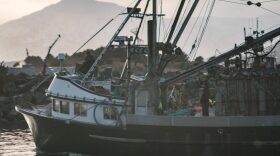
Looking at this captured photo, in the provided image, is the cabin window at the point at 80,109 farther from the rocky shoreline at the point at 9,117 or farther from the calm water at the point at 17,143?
the rocky shoreline at the point at 9,117

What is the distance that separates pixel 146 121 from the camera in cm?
2870

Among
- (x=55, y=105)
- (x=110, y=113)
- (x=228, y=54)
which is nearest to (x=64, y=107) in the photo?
(x=55, y=105)

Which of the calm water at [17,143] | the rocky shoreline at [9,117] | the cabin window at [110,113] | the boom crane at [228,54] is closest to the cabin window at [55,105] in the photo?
the calm water at [17,143]

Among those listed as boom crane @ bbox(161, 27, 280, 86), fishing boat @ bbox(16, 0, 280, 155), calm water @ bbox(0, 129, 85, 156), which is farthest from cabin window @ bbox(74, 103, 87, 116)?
boom crane @ bbox(161, 27, 280, 86)

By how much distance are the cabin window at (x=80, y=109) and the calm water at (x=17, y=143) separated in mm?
2341

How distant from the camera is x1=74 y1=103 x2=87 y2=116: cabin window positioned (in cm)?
2989

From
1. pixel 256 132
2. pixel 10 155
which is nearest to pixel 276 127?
pixel 256 132

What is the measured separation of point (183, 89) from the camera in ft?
123

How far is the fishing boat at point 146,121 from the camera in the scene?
28375 millimetres

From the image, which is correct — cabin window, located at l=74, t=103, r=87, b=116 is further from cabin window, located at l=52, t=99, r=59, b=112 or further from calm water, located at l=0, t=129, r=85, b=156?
calm water, located at l=0, t=129, r=85, b=156

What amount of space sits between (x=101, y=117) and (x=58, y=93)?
264 cm

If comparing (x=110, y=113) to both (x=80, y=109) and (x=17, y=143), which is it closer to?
(x=80, y=109)

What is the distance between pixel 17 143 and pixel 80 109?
26.3 feet

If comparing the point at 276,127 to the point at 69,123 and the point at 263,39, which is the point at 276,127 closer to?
the point at 263,39
